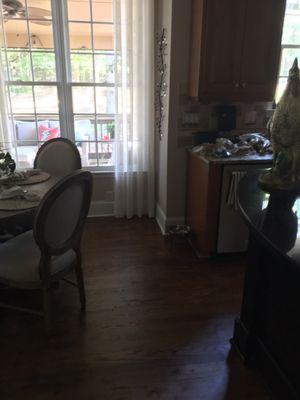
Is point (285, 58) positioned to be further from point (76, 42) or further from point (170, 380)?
point (170, 380)

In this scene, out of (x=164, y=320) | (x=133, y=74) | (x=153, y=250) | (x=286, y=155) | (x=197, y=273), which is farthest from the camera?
(x=133, y=74)

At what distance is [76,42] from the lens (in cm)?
323

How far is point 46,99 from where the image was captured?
131 inches

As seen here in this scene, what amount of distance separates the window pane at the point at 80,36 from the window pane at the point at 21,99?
622 mm

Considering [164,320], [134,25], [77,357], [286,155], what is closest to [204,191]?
[164,320]

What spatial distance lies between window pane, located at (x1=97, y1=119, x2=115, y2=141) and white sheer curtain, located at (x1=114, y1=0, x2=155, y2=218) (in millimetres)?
211

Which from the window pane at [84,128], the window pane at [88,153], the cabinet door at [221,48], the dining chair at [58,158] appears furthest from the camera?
the window pane at [88,153]

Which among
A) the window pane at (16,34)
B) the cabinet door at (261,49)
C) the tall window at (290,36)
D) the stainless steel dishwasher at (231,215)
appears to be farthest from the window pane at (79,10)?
the stainless steel dishwasher at (231,215)

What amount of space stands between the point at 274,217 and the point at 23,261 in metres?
1.33

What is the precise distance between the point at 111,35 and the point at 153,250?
213cm

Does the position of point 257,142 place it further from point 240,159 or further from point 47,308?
point 47,308

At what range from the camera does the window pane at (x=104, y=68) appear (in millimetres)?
3305

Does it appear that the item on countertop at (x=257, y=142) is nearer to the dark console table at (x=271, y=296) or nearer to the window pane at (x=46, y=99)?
the dark console table at (x=271, y=296)

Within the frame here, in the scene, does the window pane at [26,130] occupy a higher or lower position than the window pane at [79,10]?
lower
